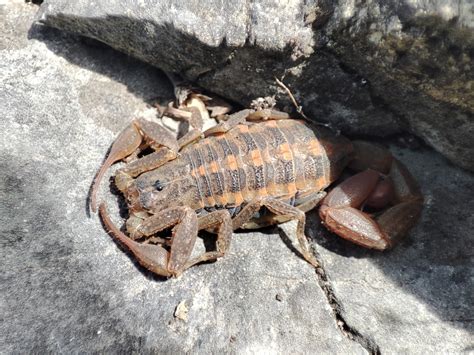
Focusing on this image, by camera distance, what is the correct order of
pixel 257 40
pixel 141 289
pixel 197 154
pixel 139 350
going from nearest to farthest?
1. pixel 139 350
2. pixel 141 289
3. pixel 257 40
4. pixel 197 154

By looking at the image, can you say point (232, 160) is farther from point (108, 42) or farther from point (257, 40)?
point (108, 42)

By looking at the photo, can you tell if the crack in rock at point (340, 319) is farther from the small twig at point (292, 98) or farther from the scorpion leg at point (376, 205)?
the small twig at point (292, 98)

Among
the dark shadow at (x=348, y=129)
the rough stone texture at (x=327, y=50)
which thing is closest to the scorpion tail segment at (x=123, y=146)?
the dark shadow at (x=348, y=129)

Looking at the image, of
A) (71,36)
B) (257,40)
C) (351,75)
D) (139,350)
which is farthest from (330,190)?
(71,36)

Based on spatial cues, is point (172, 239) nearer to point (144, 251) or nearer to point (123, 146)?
point (144, 251)

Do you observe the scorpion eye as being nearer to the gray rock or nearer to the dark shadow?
the gray rock

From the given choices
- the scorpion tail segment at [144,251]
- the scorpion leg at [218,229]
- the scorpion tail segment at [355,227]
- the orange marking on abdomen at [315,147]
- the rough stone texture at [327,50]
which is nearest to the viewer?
the rough stone texture at [327,50]
